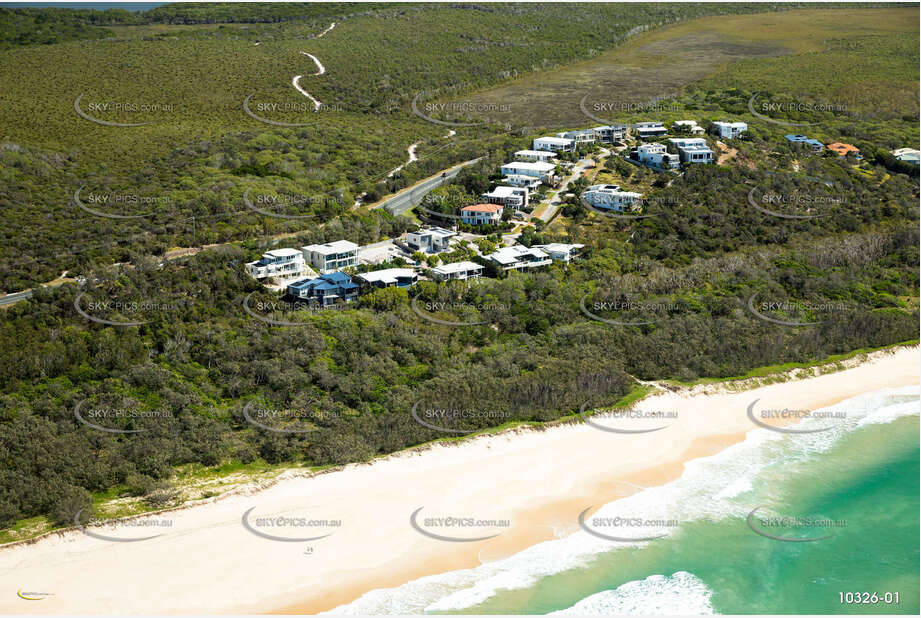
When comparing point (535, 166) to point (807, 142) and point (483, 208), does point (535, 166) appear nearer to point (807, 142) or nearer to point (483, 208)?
point (483, 208)

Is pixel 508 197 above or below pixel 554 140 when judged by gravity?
below

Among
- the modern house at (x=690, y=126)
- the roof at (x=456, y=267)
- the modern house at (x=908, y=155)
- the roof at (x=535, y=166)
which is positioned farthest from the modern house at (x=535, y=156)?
the modern house at (x=908, y=155)

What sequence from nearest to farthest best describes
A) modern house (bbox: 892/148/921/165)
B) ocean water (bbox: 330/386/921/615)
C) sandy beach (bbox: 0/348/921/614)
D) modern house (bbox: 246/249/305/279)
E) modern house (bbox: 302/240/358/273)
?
sandy beach (bbox: 0/348/921/614) → ocean water (bbox: 330/386/921/615) → modern house (bbox: 246/249/305/279) → modern house (bbox: 302/240/358/273) → modern house (bbox: 892/148/921/165)

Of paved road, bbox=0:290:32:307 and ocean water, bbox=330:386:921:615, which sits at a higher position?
paved road, bbox=0:290:32:307

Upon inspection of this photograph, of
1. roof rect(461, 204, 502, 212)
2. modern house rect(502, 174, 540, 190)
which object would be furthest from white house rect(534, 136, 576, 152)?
roof rect(461, 204, 502, 212)

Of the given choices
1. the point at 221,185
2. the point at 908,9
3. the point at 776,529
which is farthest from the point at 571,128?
the point at 908,9

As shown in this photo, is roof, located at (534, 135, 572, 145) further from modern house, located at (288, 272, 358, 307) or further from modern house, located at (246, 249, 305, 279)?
modern house, located at (288, 272, 358, 307)

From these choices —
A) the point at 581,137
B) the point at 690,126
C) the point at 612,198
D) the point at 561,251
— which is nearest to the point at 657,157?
the point at 581,137
